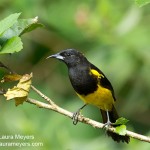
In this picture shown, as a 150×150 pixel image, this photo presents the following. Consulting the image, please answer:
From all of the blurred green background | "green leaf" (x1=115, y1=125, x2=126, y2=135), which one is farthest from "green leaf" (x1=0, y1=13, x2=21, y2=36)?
the blurred green background

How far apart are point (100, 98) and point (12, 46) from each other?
1638 mm

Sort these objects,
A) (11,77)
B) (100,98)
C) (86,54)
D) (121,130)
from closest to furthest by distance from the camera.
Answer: (121,130)
(11,77)
(100,98)
(86,54)

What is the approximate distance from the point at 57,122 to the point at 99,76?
1585 millimetres

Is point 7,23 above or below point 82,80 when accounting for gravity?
below

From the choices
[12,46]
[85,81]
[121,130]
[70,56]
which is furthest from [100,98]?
[12,46]

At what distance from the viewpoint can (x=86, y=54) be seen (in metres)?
6.50

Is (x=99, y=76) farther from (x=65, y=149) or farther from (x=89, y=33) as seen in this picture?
(x=89, y=33)

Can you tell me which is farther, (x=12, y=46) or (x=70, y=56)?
(x=70, y=56)

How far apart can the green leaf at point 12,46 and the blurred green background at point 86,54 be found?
2.17 m

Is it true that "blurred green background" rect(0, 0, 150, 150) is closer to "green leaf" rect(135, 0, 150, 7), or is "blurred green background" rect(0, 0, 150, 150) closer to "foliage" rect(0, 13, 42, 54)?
"foliage" rect(0, 13, 42, 54)

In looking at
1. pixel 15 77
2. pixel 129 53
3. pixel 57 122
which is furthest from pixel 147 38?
pixel 15 77

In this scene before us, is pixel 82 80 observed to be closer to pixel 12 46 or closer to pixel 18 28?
pixel 18 28

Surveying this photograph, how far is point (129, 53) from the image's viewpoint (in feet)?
20.1

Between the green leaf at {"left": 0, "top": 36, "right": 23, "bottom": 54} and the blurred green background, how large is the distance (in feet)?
7.13
